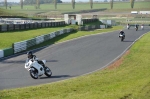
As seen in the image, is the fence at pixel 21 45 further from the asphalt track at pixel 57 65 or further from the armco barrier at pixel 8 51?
the asphalt track at pixel 57 65

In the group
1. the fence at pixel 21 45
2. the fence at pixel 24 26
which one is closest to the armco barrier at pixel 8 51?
the fence at pixel 21 45

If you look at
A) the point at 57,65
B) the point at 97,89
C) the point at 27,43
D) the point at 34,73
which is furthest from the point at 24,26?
the point at 97,89

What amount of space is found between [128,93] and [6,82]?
7696 millimetres

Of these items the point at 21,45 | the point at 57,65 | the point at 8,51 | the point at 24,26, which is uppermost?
the point at 24,26

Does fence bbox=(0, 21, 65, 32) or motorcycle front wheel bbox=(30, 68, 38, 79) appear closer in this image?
motorcycle front wheel bbox=(30, 68, 38, 79)

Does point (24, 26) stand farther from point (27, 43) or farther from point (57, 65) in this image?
point (57, 65)

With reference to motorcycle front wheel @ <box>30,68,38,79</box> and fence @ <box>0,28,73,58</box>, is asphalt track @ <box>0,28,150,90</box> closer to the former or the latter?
motorcycle front wheel @ <box>30,68,38,79</box>

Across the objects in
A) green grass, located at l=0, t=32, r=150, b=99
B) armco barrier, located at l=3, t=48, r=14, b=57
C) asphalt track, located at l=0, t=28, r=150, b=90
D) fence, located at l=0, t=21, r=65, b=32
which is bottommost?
asphalt track, located at l=0, t=28, r=150, b=90

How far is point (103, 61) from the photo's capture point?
2791 cm

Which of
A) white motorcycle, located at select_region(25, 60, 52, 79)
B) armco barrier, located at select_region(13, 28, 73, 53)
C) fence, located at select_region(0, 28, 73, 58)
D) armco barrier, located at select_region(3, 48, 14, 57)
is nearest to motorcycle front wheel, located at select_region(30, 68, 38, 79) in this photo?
white motorcycle, located at select_region(25, 60, 52, 79)

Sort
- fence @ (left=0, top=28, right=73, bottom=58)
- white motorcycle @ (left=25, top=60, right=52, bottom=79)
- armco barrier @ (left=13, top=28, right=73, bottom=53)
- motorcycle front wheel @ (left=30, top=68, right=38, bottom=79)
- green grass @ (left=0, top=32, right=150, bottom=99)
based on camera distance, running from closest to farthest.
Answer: green grass @ (left=0, top=32, right=150, bottom=99) < white motorcycle @ (left=25, top=60, right=52, bottom=79) < motorcycle front wheel @ (left=30, top=68, right=38, bottom=79) < fence @ (left=0, top=28, right=73, bottom=58) < armco barrier @ (left=13, top=28, right=73, bottom=53)

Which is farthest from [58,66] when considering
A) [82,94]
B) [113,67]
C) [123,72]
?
[82,94]

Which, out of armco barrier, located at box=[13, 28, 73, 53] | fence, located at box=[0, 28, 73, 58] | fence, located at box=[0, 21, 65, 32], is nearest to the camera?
fence, located at box=[0, 28, 73, 58]

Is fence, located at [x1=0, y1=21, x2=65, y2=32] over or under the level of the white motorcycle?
over
